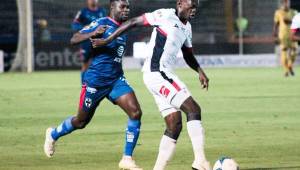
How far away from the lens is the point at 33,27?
40688mm

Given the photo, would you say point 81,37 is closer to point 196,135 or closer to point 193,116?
point 193,116

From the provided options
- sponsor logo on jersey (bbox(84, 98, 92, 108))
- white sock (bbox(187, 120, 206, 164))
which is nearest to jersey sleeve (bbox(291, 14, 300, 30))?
sponsor logo on jersey (bbox(84, 98, 92, 108))

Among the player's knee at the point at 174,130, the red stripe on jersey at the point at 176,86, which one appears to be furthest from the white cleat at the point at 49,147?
the red stripe on jersey at the point at 176,86

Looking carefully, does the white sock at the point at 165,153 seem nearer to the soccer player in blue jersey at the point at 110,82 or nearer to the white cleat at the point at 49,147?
the soccer player in blue jersey at the point at 110,82

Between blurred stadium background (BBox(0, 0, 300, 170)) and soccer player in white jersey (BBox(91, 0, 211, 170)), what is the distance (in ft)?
2.95

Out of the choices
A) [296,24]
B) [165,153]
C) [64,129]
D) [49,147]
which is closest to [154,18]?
[165,153]

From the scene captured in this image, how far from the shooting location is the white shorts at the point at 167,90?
35.4ft

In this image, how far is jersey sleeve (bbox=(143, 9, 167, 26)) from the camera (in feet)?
34.8

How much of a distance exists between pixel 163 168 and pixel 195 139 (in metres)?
0.50

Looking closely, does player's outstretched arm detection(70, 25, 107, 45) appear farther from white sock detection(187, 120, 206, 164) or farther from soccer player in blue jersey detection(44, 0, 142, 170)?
white sock detection(187, 120, 206, 164)

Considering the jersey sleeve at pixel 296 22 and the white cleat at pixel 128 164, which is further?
the jersey sleeve at pixel 296 22

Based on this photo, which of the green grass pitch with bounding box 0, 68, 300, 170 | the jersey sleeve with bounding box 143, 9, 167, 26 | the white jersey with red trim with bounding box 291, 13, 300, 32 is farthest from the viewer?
the white jersey with red trim with bounding box 291, 13, 300, 32

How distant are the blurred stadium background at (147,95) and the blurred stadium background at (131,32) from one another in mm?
45

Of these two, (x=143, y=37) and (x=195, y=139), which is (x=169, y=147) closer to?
(x=195, y=139)
